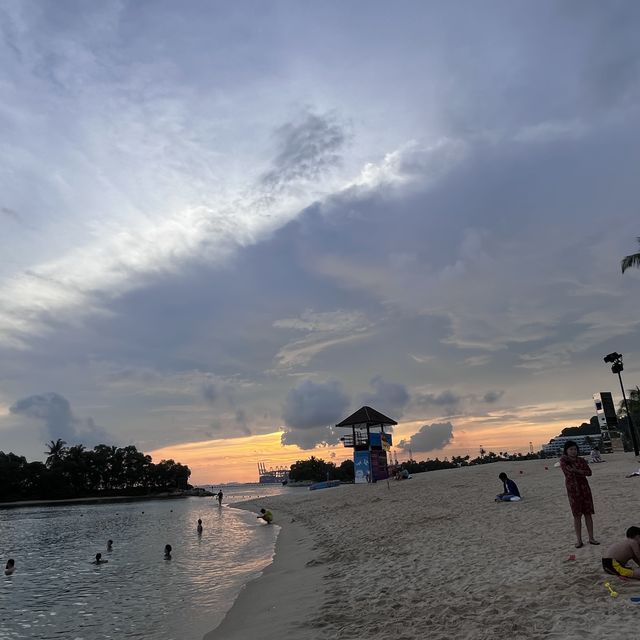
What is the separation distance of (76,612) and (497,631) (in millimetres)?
13643

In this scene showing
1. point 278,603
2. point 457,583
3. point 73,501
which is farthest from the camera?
point 73,501

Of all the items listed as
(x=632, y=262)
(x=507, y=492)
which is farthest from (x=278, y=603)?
(x=632, y=262)

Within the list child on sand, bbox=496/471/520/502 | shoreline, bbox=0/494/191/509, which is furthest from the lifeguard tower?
shoreline, bbox=0/494/191/509

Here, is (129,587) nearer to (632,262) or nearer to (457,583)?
(457,583)

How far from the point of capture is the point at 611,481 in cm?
2189

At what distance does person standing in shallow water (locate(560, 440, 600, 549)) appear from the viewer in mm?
10297

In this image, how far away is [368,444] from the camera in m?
54.9

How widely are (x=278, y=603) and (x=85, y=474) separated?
154 m

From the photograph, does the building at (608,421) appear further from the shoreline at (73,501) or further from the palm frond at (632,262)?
the shoreline at (73,501)

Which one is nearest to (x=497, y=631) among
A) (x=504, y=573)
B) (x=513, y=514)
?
(x=504, y=573)

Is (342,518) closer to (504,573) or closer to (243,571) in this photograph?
(243,571)

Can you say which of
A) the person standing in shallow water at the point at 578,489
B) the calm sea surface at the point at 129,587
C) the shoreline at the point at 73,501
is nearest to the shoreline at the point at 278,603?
the calm sea surface at the point at 129,587

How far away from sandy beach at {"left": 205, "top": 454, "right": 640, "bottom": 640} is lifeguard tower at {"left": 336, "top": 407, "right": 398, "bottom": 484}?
1379 inches

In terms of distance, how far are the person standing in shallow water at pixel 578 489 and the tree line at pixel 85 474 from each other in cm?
14811
